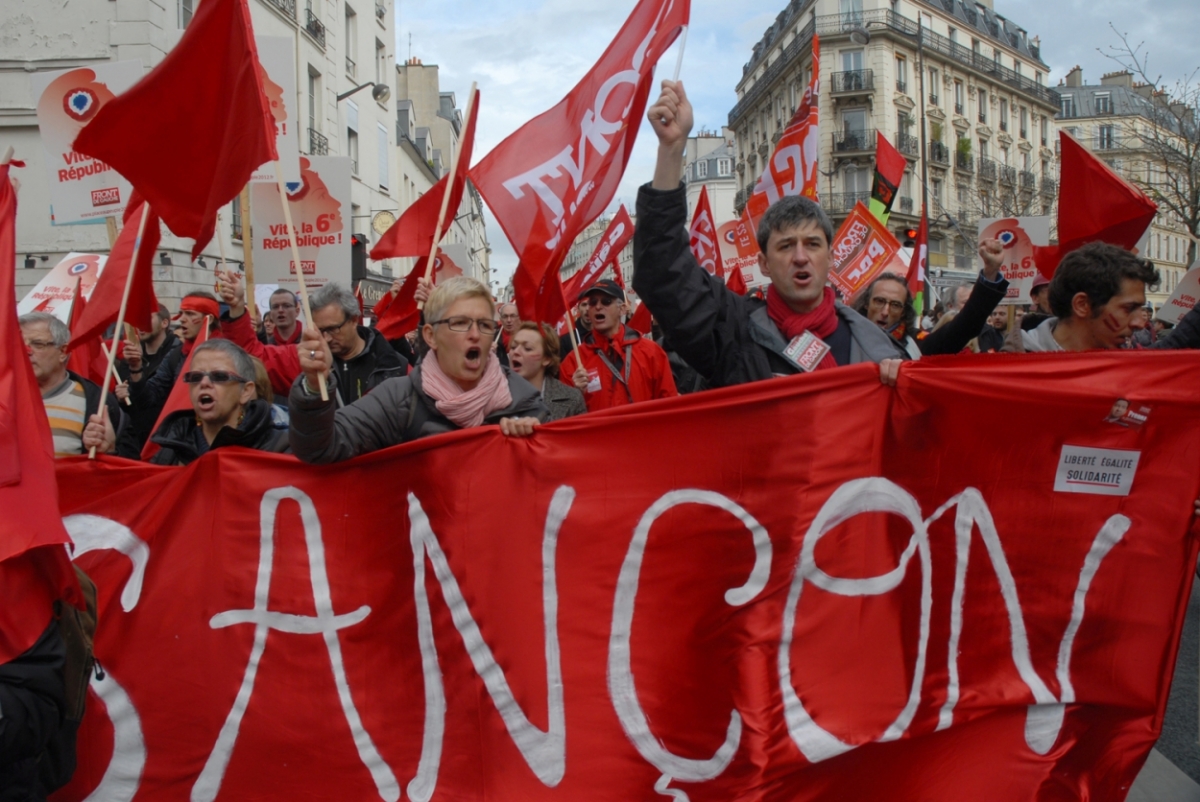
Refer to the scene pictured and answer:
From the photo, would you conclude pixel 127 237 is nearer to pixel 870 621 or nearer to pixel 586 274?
pixel 586 274

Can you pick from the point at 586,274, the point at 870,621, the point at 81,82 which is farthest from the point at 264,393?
the point at 81,82

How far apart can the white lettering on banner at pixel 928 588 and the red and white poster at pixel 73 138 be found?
505cm

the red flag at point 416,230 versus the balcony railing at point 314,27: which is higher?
the balcony railing at point 314,27

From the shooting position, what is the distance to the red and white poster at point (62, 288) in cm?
601

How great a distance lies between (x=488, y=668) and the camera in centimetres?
288

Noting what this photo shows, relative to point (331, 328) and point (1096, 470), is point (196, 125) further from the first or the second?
point (1096, 470)

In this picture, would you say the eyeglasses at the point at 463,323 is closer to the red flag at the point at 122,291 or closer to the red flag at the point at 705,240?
the red flag at the point at 122,291

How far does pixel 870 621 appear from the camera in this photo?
275cm

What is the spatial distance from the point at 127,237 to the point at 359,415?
2351 mm

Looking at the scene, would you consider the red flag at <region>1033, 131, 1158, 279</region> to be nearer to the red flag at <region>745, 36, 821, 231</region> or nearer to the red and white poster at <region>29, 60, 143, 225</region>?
the red flag at <region>745, 36, 821, 231</region>

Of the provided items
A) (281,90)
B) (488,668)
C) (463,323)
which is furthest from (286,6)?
(488,668)

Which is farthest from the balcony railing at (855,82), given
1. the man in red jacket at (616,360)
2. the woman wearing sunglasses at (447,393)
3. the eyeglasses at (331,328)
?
the woman wearing sunglasses at (447,393)

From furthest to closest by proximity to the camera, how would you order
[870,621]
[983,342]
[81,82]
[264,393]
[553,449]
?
[983,342] < [81,82] < [264,393] < [553,449] < [870,621]

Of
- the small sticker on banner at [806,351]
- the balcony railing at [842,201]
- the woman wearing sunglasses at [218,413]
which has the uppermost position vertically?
the balcony railing at [842,201]
